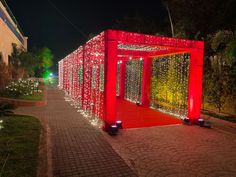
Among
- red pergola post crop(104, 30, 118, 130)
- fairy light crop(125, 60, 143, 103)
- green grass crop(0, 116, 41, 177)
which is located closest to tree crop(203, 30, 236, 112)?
fairy light crop(125, 60, 143, 103)

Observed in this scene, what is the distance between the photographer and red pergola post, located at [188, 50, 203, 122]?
348 inches

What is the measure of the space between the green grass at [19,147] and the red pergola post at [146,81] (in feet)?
21.1

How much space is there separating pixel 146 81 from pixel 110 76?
5.71m

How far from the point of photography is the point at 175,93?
11938mm

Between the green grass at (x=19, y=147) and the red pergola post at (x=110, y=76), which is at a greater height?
the red pergola post at (x=110, y=76)

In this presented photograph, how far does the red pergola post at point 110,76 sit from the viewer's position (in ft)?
24.4

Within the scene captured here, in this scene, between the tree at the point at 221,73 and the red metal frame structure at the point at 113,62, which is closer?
the red metal frame structure at the point at 113,62

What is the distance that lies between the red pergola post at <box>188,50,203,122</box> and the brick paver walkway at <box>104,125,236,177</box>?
30.3 inches

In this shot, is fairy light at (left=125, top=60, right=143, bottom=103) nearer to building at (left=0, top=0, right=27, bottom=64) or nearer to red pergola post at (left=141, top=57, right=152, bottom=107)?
red pergola post at (left=141, top=57, right=152, bottom=107)

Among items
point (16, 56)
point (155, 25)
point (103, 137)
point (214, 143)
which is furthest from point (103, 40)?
point (16, 56)

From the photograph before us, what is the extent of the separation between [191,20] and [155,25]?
10659 millimetres

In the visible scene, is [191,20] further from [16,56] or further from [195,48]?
[16,56]

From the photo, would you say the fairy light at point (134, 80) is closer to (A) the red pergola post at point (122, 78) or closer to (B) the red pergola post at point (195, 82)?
(A) the red pergola post at point (122, 78)

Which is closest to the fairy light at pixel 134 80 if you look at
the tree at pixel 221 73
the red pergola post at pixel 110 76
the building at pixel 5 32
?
the tree at pixel 221 73
